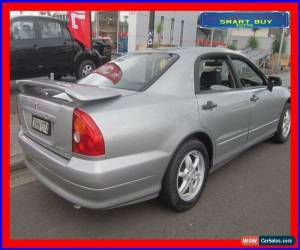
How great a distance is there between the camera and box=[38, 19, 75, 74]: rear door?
7.60 metres

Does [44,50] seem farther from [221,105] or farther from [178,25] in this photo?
[178,25]

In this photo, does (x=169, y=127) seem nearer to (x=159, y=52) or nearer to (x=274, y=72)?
(x=159, y=52)

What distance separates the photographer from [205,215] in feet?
9.70

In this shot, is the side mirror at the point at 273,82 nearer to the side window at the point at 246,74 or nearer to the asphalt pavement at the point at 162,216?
the side window at the point at 246,74

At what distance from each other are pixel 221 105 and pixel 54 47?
5797 mm

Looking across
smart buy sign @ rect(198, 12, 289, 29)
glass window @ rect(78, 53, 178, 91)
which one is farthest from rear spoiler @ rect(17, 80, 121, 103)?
smart buy sign @ rect(198, 12, 289, 29)

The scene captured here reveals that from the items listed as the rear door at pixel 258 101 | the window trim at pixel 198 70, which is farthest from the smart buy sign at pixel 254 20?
the window trim at pixel 198 70

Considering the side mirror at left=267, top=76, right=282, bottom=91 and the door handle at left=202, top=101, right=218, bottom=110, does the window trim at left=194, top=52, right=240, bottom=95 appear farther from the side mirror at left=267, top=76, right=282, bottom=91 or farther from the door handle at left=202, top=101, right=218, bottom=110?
the side mirror at left=267, top=76, right=282, bottom=91

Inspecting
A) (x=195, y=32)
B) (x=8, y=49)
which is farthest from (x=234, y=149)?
(x=195, y=32)

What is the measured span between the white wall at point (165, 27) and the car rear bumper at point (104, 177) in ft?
50.2

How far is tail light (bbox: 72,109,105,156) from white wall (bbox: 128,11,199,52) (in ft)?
50.7

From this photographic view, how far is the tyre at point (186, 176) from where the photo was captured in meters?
2.76

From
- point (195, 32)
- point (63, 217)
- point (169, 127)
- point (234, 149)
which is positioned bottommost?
point (63, 217)

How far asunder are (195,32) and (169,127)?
2959cm
